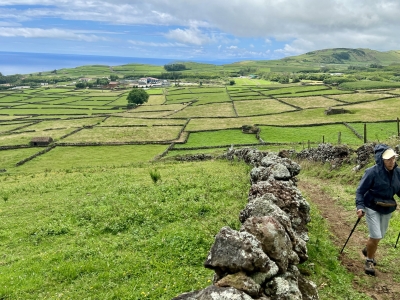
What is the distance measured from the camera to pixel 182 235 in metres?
13.6

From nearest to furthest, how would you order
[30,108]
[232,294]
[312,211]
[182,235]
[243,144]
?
[232,294] → [182,235] → [312,211] → [243,144] → [30,108]

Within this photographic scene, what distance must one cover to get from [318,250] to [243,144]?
1699 inches

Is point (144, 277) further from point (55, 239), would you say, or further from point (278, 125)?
point (278, 125)

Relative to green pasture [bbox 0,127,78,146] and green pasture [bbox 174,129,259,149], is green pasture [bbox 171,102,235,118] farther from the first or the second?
green pasture [bbox 0,127,78,146]

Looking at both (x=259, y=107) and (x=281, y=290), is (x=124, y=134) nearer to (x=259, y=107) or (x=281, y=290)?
(x=259, y=107)

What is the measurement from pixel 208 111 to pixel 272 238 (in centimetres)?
9133

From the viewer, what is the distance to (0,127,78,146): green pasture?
6913cm

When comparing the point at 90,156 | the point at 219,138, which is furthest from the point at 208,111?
the point at 90,156

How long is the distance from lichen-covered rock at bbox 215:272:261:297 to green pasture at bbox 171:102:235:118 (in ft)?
272

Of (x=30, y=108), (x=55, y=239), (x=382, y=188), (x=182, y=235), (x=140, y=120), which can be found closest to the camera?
(x=382, y=188)

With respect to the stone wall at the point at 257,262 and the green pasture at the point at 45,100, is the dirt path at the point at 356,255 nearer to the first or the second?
the stone wall at the point at 257,262

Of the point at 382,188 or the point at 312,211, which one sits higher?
the point at 382,188

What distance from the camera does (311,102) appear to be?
9769 cm

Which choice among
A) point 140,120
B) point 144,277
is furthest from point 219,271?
point 140,120
